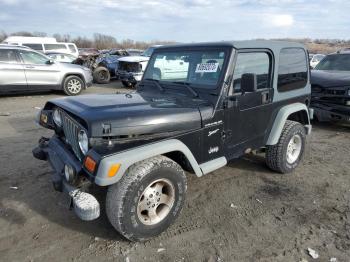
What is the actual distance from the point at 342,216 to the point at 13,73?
10.3 m

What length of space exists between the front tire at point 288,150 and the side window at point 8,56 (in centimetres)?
925

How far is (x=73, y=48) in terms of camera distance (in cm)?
2030

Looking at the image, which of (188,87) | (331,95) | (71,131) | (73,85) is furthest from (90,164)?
(73,85)

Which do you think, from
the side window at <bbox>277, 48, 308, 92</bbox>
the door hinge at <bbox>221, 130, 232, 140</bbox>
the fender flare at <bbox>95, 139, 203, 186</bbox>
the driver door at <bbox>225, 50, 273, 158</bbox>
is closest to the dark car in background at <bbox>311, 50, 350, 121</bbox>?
the side window at <bbox>277, 48, 308, 92</bbox>

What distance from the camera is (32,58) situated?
35.1 ft

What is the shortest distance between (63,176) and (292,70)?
3.35 meters

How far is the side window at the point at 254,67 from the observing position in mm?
3533

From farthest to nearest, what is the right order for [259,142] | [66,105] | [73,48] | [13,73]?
[73,48] < [13,73] < [259,142] < [66,105]

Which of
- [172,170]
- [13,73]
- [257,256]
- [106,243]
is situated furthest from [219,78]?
[13,73]

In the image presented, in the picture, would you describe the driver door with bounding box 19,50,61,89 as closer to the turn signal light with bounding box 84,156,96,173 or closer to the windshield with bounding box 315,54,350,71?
the windshield with bounding box 315,54,350,71

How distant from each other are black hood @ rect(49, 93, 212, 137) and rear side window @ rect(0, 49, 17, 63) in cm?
807

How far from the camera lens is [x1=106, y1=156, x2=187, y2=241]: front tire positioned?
8.99 ft

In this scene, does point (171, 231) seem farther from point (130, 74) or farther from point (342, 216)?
point (130, 74)

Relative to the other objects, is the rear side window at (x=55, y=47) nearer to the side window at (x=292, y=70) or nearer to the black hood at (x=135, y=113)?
the black hood at (x=135, y=113)
